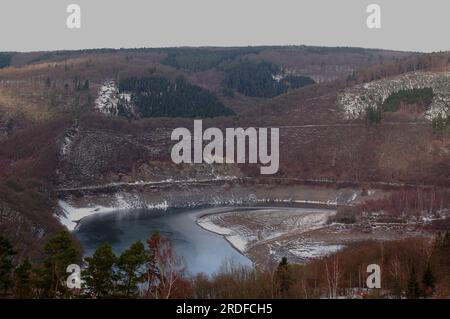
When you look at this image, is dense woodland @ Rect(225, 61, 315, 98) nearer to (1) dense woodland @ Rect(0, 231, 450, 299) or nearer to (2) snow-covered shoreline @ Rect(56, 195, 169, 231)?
(2) snow-covered shoreline @ Rect(56, 195, 169, 231)

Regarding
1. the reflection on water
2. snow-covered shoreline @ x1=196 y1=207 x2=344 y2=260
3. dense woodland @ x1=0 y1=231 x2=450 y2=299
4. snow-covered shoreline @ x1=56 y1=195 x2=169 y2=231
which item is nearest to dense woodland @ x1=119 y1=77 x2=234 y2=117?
snow-covered shoreline @ x1=56 y1=195 x2=169 y2=231

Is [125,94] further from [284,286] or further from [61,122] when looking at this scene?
[284,286]

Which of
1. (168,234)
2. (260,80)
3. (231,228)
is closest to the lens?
(168,234)

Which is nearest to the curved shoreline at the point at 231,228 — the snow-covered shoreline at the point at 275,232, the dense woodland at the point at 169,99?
the snow-covered shoreline at the point at 275,232

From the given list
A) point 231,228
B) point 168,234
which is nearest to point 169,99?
point 231,228

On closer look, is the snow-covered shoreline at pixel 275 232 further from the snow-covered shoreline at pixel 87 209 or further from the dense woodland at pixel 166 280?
the dense woodland at pixel 166 280

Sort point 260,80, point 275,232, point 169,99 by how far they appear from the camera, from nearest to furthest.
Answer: point 275,232
point 169,99
point 260,80

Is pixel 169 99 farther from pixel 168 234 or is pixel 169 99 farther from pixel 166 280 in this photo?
pixel 166 280
